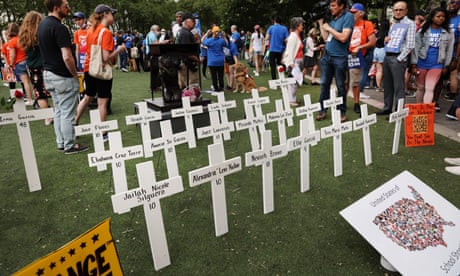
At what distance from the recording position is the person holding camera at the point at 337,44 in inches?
202

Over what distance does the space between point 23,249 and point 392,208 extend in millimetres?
2719

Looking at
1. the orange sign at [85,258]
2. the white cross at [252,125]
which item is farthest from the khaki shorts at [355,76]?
the orange sign at [85,258]

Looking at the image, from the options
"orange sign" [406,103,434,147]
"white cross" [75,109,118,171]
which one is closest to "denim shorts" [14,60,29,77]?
"white cross" [75,109,118,171]

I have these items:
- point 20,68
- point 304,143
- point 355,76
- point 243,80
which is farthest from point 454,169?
point 20,68

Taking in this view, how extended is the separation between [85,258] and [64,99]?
3290 millimetres

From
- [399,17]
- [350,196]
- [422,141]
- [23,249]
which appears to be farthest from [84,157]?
[399,17]

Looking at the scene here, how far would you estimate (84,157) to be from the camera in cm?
432

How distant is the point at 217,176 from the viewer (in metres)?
2.33

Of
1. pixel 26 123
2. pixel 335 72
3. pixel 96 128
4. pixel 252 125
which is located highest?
pixel 335 72

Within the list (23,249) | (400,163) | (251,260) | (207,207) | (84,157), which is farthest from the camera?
(84,157)

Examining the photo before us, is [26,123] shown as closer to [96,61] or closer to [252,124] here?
[96,61]

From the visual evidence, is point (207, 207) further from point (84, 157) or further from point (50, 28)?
point (50, 28)

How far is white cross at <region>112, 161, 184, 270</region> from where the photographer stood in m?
1.92

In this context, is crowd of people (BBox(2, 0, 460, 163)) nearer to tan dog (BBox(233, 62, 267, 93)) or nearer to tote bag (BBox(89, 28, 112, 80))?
tote bag (BBox(89, 28, 112, 80))
